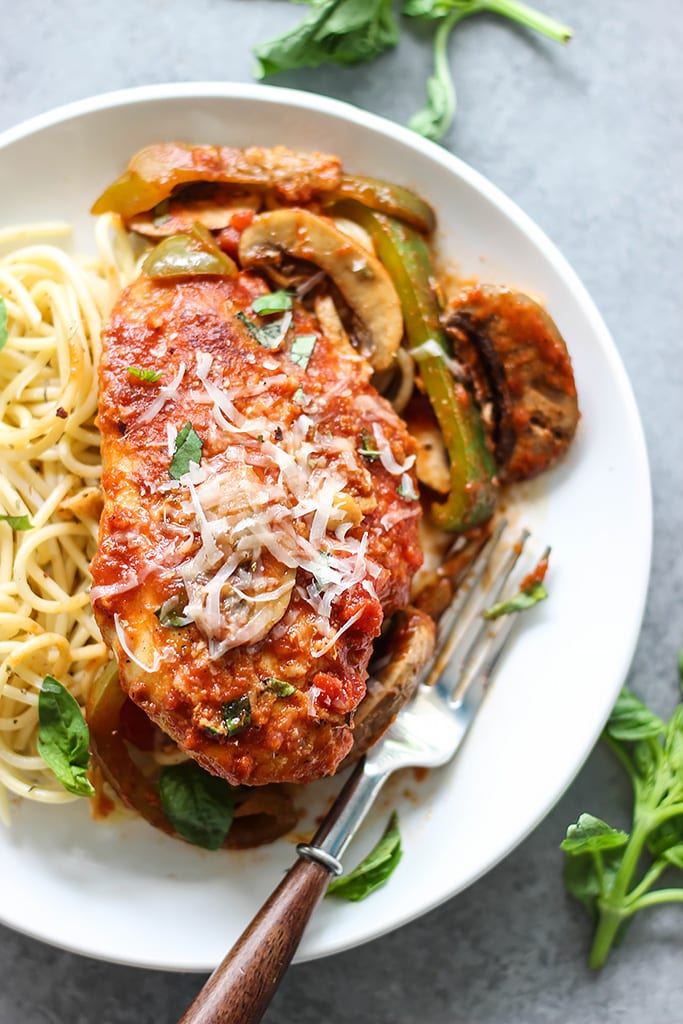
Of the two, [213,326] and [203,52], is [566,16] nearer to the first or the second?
[203,52]

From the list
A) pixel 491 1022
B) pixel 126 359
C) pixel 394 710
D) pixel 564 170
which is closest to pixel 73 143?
pixel 126 359

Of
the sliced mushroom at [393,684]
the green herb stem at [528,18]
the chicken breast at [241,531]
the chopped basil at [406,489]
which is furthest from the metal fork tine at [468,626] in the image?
the green herb stem at [528,18]

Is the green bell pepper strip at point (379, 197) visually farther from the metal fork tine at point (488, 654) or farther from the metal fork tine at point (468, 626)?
the metal fork tine at point (488, 654)

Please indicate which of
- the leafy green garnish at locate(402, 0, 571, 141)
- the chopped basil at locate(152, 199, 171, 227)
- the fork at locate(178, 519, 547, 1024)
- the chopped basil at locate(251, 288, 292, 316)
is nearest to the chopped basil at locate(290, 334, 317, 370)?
the chopped basil at locate(251, 288, 292, 316)

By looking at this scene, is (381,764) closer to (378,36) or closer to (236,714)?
(236,714)

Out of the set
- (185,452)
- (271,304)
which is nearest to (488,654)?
(185,452)
